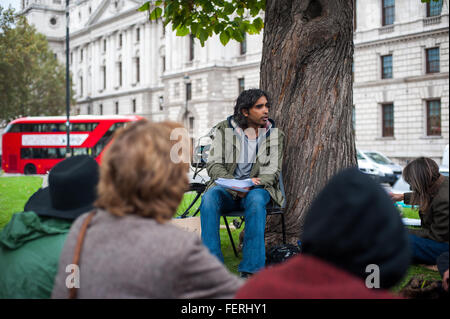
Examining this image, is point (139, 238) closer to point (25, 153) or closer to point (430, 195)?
point (430, 195)

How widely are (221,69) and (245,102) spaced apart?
129 feet

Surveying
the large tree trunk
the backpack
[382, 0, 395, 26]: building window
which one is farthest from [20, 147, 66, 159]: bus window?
the backpack

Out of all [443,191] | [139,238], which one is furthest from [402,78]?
[139,238]

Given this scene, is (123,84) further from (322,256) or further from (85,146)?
(322,256)

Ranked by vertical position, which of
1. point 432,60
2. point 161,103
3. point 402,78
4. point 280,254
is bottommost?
point 280,254

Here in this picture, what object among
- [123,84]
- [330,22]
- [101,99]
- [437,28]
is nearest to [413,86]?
[437,28]

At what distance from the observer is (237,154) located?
15.3 feet

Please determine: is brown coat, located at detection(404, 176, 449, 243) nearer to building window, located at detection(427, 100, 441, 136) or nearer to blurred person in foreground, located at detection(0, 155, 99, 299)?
blurred person in foreground, located at detection(0, 155, 99, 299)

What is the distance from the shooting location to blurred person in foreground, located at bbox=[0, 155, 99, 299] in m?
1.97

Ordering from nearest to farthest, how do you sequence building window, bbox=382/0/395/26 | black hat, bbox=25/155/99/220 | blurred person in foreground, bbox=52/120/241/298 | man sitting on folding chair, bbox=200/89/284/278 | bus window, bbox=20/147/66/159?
blurred person in foreground, bbox=52/120/241/298 < black hat, bbox=25/155/99/220 < man sitting on folding chair, bbox=200/89/284/278 < bus window, bbox=20/147/66/159 < building window, bbox=382/0/395/26

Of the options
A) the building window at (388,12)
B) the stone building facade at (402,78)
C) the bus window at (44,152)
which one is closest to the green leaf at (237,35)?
the stone building facade at (402,78)

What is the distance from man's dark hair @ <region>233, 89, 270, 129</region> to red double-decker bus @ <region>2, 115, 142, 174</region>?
82.2ft

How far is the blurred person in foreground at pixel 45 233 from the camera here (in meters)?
1.97

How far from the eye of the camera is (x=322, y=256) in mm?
1312
